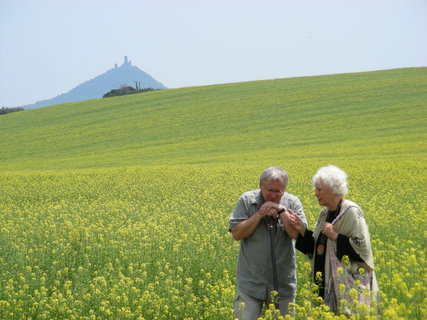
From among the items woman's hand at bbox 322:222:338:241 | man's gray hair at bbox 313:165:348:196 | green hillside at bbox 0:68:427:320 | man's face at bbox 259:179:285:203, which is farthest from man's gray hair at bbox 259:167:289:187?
green hillside at bbox 0:68:427:320

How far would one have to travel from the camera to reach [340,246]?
416 cm

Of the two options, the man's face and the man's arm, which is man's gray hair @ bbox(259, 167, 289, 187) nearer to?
the man's face

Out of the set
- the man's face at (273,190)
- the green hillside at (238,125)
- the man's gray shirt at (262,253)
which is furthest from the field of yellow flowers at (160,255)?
the green hillside at (238,125)

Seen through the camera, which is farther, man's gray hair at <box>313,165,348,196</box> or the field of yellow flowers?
the field of yellow flowers

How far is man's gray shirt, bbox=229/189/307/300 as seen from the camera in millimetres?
4562

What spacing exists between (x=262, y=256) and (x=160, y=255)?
3600 mm

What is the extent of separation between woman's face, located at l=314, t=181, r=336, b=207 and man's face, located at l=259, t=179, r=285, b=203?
282mm

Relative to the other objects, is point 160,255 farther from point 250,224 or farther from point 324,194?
point 324,194

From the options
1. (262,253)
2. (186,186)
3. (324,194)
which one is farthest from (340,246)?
(186,186)

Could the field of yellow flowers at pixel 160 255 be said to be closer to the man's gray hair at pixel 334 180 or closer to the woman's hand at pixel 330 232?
the woman's hand at pixel 330 232

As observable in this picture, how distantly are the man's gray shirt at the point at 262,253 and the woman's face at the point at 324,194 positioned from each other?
331 mm

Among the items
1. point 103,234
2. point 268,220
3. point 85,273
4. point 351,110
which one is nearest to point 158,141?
point 351,110

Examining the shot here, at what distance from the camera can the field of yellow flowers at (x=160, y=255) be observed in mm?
5562

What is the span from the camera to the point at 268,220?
15.0 feet
